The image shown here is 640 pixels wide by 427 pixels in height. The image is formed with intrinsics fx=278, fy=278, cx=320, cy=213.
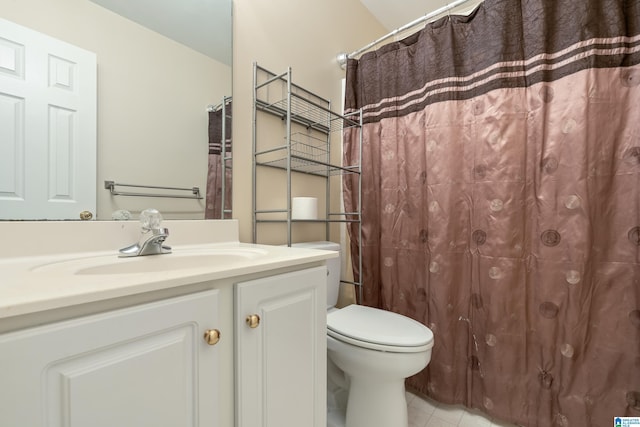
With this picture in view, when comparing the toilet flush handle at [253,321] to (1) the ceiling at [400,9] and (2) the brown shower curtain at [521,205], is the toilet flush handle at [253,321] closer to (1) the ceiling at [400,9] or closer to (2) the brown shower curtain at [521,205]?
(2) the brown shower curtain at [521,205]

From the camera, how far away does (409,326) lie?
3.78ft

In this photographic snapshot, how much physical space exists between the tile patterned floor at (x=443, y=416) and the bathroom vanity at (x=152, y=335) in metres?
0.71

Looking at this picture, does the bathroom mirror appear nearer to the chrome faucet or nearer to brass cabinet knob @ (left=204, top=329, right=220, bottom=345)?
the chrome faucet

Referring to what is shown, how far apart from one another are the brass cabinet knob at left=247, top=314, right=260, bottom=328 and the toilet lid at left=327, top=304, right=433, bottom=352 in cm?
54

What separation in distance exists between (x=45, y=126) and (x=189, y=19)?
2.12ft

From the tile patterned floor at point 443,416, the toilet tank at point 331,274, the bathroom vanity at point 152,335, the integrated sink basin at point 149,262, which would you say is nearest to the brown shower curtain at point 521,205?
the tile patterned floor at point 443,416

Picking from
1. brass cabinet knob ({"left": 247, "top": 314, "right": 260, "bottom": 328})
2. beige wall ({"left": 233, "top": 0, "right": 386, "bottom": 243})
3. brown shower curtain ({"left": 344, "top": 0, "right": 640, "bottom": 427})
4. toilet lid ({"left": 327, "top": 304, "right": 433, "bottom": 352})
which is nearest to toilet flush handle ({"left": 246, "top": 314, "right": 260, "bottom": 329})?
brass cabinet knob ({"left": 247, "top": 314, "right": 260, "bottom": 328})

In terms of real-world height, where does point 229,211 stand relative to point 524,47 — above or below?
below

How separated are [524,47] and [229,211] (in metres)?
1.47

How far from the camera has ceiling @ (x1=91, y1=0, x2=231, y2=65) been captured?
3.07 ft

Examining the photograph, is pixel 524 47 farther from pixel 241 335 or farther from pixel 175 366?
pixel 175 366

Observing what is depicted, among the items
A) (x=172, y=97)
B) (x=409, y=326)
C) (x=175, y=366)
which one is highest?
(x=172, y=97)

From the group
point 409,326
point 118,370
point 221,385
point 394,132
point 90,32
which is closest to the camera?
point 118,370

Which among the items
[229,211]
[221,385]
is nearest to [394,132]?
[229,211]
